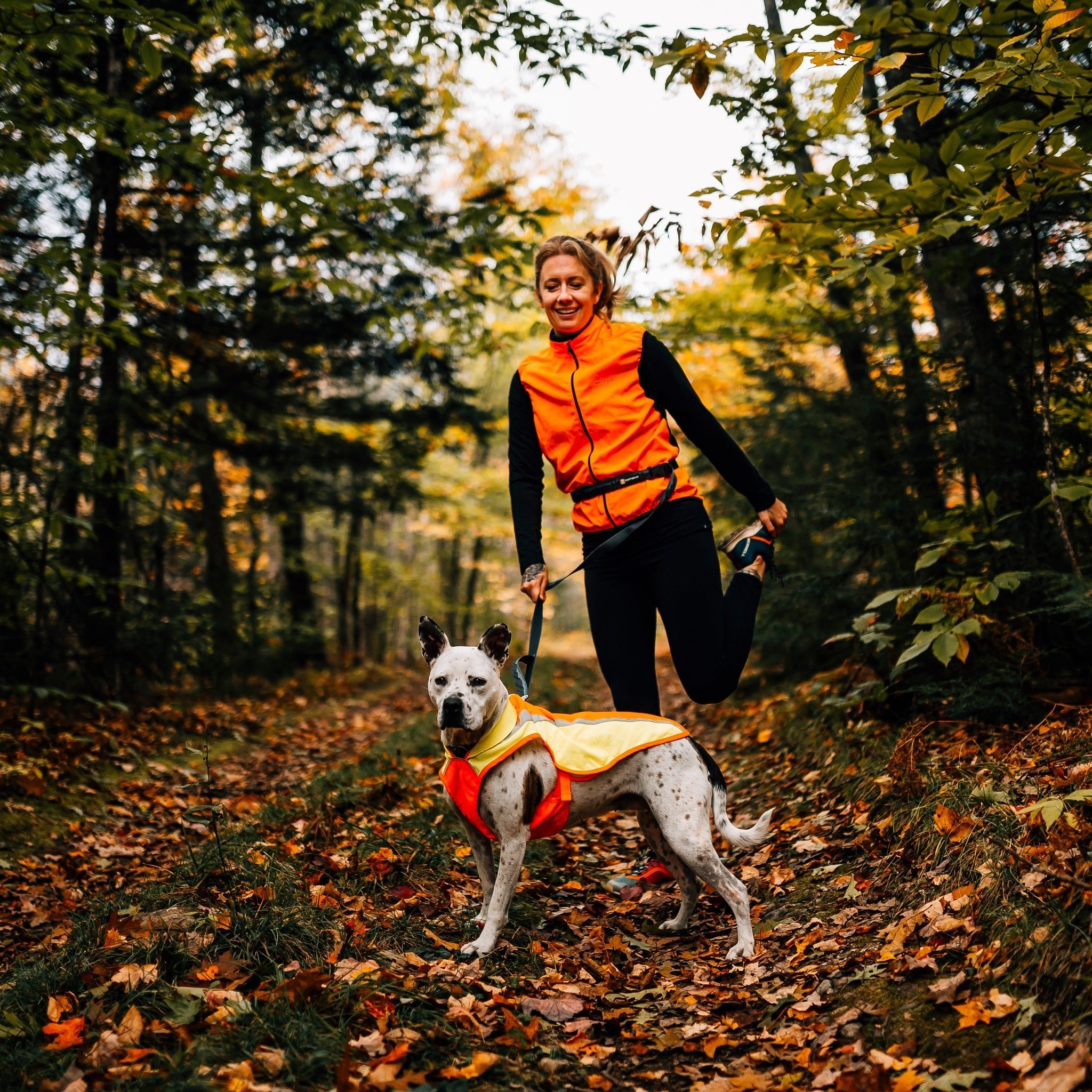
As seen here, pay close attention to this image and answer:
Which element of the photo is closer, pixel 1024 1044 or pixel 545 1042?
pixel 1024 1044

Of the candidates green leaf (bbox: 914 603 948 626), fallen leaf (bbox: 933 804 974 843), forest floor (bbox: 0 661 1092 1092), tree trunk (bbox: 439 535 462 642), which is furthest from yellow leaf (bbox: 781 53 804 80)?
tree trunk (bbox: 439 535 462 642)

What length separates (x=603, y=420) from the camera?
11.1 ft

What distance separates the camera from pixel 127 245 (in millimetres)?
8930

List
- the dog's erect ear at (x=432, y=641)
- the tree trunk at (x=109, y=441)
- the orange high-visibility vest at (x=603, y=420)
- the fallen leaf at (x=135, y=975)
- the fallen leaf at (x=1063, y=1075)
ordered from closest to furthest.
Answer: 1. the fallen leaf at (x=1063, y=1075)
2. the fallen leaf at (x=135, y=975)
3. the dog's erect ear at (x=432, y=641)
4. the orange high-visibility vest at (x=603, y=420)
5. the tree trunk at (x=109, y=441)

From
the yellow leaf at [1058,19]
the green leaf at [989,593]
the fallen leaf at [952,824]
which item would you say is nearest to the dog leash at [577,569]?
the green leaf at [989,593]

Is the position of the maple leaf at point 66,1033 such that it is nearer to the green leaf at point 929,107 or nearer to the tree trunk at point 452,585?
the green leaf at point 929,107

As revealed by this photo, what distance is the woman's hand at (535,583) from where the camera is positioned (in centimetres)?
325

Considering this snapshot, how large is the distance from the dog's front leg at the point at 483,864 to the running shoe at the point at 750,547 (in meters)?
1.65

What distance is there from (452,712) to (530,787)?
18.0 inches

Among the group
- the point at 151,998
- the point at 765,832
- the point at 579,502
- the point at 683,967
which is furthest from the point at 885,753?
the point at 151,998

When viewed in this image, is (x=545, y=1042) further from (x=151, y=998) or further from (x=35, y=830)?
(x=35, y=830)

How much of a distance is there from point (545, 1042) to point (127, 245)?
370 inches

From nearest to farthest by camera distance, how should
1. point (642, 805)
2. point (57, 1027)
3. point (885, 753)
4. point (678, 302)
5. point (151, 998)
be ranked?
point (57, 1027) < point (151, 998) < point (642, 805) < point (885, 753) < point (678, 302)

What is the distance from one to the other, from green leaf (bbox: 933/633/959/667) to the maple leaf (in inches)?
135
